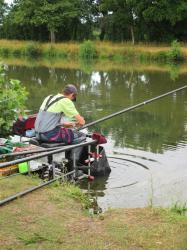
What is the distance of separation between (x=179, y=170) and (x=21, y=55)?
34.4m

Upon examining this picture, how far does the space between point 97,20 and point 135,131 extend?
33.3 meters

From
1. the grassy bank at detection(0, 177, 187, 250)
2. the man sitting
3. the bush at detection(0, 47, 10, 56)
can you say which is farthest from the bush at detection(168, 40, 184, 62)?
the grassy bank at detection(0, 177, 187, 250)

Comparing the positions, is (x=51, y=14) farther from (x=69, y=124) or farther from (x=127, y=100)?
(x=69, y=124)

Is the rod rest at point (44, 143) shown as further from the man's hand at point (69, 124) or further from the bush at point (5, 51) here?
the bush at point (5, 51)

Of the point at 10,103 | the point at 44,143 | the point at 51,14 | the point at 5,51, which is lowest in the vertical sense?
the point at 44,143

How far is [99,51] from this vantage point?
3678 centimetres

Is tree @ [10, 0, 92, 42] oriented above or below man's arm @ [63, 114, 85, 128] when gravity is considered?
above

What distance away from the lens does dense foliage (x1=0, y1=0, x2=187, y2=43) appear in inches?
1480

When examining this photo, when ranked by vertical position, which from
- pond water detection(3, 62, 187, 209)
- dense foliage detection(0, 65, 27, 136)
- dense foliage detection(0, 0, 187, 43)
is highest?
dense foliage detection(0, 0, 187, 43)

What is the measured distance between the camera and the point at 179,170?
8.05m

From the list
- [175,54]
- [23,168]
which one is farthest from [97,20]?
[23,168]

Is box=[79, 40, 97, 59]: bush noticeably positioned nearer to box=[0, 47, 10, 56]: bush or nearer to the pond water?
box=[0, 47, 10, 56]: bush

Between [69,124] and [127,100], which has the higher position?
[69,124]

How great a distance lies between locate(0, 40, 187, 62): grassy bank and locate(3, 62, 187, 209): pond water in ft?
30.5
